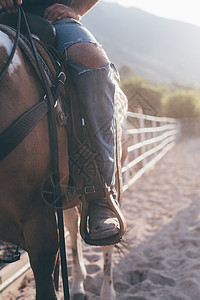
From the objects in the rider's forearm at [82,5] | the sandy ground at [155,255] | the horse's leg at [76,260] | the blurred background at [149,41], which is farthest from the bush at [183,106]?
the blurred background at [149,41]

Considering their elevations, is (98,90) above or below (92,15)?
above

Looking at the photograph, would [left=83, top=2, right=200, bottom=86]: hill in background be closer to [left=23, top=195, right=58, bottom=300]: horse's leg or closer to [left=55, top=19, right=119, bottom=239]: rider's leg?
[left=55, top=19, right=119, bottom=239]: rider's leg

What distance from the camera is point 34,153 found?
1239 mm

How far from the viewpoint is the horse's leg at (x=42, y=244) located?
4.22 ft

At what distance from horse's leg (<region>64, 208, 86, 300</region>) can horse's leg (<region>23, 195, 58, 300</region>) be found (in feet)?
3.25

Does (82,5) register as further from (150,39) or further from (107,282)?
(150,39)

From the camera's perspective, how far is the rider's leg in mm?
1487

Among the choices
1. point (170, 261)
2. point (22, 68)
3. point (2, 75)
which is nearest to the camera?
point (2, 75)

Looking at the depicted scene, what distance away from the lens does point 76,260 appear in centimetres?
245

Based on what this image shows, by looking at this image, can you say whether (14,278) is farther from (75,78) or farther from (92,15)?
(92,15)

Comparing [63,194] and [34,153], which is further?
[63,194]

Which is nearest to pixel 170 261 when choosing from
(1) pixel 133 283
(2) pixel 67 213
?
(1) pixel 133 283

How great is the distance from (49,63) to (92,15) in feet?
662

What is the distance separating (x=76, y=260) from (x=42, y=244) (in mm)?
1268
